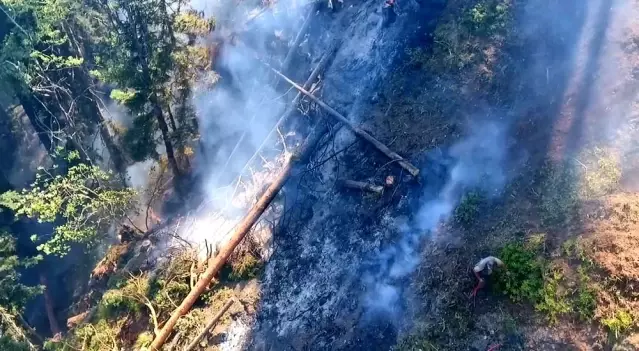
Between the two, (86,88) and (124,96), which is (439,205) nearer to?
(124,96)

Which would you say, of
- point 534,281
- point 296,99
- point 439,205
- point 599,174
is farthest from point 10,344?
point 599,174

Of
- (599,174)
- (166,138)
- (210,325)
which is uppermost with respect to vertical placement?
(166,138)

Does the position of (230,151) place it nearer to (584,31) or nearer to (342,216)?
(342,216)

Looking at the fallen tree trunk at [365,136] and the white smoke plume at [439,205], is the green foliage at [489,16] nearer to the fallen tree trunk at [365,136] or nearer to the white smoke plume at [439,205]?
the white smoke plume at [439,205]

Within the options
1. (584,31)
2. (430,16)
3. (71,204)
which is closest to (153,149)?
(71,204)

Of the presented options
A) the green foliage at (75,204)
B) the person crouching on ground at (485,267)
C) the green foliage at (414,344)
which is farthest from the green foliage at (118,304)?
the person crouching on ground at (485,267)
